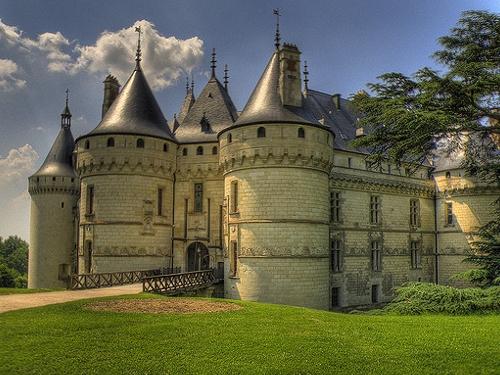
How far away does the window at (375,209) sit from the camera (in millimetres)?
33688

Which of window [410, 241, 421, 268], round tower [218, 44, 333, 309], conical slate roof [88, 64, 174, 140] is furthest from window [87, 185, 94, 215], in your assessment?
window [410, 241, 421, 268]

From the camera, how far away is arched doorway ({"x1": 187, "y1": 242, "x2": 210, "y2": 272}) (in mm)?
29688

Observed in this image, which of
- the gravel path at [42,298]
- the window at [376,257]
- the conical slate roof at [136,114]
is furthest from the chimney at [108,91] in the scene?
the window at [376,257]

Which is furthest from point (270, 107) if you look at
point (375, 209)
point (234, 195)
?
point (375, 209)

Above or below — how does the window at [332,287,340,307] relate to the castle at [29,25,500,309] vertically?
below

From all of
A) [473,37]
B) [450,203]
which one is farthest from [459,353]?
[450,203]

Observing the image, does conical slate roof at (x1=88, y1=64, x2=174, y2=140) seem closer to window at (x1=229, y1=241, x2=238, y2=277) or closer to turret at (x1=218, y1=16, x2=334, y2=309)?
turret at (x1=218, y1=16, x2=334, y2=309)

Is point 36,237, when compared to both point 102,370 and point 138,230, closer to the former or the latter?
point 138,230

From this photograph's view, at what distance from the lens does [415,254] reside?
36.8m

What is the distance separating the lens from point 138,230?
1086 inches

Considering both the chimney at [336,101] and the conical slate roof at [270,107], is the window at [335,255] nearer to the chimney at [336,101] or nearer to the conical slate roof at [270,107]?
the conical slate roof at [270,107]

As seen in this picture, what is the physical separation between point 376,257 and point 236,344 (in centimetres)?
2412

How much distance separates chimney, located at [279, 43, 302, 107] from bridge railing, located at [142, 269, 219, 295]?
1032 centimetres

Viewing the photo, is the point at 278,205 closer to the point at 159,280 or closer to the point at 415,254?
the point at 159,280
